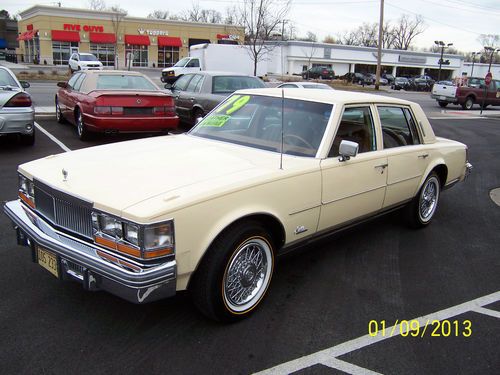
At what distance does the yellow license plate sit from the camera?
10.1 ft

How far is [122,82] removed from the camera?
31.4 ft

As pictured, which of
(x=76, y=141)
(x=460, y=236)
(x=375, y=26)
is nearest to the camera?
(x=460, y=236)

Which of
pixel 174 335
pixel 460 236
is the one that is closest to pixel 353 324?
pixel 174 335

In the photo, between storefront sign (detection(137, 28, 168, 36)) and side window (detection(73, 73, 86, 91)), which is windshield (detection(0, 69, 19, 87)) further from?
storefront sign (detection(137, 28, 168, 36))

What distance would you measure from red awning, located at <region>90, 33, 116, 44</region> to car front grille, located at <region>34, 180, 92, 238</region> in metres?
55.1

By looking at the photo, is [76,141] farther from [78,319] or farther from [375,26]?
[375,26]

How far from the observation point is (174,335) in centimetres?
312

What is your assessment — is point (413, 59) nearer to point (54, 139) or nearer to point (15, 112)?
point (54, 139)

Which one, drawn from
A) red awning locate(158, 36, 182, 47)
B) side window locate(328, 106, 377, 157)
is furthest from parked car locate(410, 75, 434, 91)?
side window locate(328, 106, 377, 157)

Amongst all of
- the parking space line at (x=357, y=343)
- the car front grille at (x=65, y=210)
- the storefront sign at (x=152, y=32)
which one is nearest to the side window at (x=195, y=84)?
the car front grille at (x=65, y=210)

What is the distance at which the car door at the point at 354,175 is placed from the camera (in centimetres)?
387

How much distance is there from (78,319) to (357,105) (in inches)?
120

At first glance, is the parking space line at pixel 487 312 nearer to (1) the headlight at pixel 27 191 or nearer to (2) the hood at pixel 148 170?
(2) the hood at pixel 148 170

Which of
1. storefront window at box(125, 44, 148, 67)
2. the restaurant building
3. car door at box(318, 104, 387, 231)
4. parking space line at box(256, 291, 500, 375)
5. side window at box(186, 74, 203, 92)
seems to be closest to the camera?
parking space line at box(256, 291, 500, 375)
